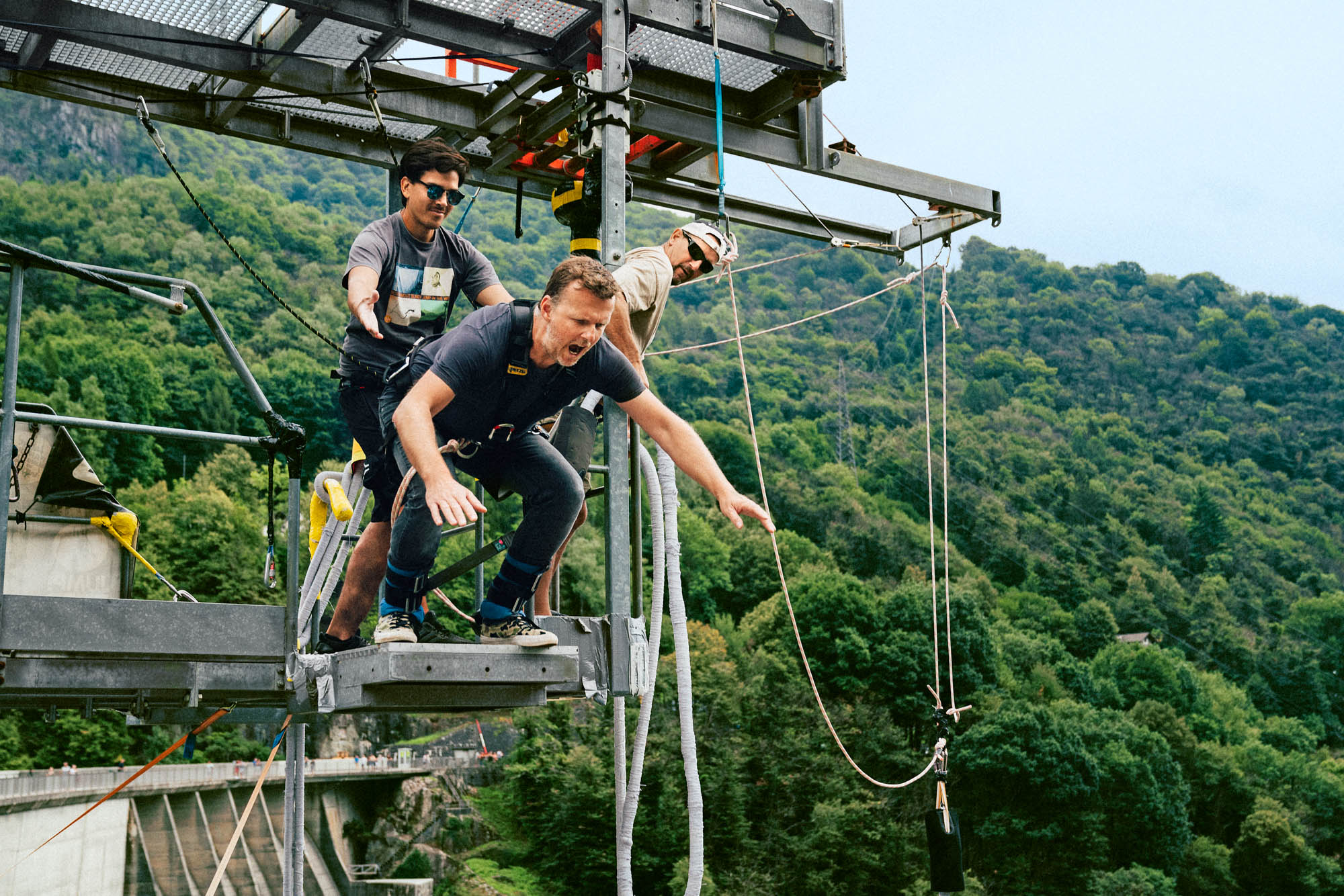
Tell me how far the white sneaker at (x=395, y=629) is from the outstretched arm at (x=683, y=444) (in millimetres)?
1132

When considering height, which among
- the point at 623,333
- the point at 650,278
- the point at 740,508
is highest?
the point at 650,278

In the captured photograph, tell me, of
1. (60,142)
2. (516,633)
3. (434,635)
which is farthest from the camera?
(60,142)

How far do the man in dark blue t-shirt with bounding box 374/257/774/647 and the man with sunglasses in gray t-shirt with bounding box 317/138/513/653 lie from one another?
16.3 inches

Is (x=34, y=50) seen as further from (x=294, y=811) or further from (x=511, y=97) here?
(x=294, y=811)

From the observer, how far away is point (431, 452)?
4.01 meters

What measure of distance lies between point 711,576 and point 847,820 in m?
24.6

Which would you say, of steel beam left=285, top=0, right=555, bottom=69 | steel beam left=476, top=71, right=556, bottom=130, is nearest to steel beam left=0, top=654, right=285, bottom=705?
steel beam left=285, top=0, right=555, bottom=69

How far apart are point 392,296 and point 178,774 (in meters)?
39.3

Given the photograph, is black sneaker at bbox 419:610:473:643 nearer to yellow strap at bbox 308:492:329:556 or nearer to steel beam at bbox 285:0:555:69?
yellow strap at bbox 308:492:329:556

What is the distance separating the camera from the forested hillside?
5128 cm

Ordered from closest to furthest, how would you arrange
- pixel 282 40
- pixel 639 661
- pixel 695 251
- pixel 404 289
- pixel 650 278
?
pixel 639 661 < pixel 404 289 < pixel 650 278 < pixel 695 251 < pixel 282 40

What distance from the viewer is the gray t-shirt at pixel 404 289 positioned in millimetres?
5348

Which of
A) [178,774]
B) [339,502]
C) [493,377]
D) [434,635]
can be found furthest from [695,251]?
[178,774]

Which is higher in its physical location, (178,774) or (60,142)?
(60,142)
